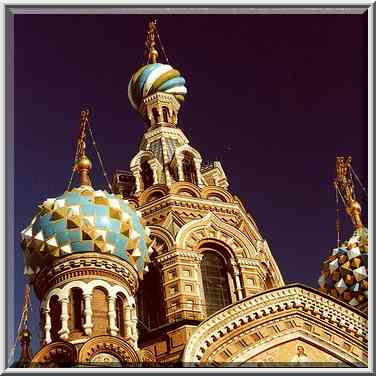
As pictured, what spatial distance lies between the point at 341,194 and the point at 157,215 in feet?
9.35

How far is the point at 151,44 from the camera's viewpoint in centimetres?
1260

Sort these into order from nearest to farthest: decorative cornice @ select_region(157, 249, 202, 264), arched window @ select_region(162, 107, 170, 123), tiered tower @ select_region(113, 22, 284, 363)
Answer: tiered tower @ select_region(113, 22, 284, 363)
decorative cornice @ select_region(157, 249, 202, 264)
arched window @ select_region(162, 107, 170, 123)

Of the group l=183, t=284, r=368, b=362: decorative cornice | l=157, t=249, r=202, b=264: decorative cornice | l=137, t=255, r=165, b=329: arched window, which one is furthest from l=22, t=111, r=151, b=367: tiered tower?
l=157, t=249, r=202, b=264: decorative cornice

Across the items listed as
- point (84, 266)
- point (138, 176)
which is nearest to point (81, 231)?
point (84, 266)

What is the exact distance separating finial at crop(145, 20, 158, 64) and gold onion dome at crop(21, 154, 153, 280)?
75.8 inches

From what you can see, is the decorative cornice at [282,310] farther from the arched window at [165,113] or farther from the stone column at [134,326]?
the arched window at [165,113]

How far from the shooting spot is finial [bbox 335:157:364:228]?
35.8ft

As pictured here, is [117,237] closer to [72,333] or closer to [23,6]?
[72,333]

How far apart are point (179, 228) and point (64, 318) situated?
10.7 feet

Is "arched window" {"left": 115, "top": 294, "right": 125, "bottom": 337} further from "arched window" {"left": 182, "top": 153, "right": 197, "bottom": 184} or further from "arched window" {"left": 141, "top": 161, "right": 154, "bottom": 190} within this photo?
"arched window" {"left": 182, "top": 153, "right": 197, "bottom": 184}

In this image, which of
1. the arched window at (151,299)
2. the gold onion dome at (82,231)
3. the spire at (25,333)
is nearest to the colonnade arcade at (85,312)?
the spire at (25,333)

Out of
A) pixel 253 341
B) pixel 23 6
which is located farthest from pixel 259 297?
pixel 23 6

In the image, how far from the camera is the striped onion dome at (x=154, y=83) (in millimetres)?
14930

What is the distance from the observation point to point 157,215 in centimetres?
1402
